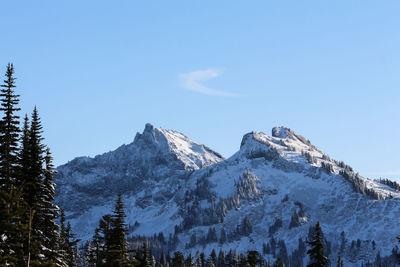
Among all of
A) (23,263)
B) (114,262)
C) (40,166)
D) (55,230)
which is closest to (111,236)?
(114,262)

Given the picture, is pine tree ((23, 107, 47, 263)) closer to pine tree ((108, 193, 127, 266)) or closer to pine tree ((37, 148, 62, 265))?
pine tree ((37, 148, 62, 265))

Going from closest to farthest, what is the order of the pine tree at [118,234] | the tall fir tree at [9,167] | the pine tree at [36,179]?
the tall fir tree at [9,167] < the pine tree at [36,179] < the pine tree at [118,234]

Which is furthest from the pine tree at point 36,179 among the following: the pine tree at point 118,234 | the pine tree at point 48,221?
the pine tree at point 118,234

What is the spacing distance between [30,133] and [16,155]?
2322 millimetres

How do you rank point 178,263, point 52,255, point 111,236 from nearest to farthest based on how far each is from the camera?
point 52,255 < point 111,236 < point 178,263

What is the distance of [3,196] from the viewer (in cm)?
3322

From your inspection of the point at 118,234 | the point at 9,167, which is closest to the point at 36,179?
the point at 9,167

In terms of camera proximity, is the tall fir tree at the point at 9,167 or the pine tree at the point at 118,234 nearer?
the tall fir tree at the point at 9,167

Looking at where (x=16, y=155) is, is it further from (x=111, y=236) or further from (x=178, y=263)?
(x=178, y=263)

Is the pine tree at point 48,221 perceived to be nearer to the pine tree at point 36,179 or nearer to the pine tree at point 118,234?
the pine tree at point 36,179

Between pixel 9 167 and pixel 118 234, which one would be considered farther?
pixel 118 234

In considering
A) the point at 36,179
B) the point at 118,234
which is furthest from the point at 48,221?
the point at 118,234

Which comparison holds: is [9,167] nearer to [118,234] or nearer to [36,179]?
[36,179]

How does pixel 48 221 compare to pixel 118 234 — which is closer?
pixel 48 221
